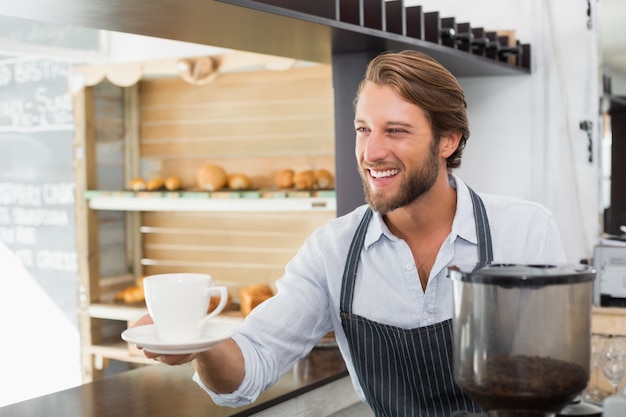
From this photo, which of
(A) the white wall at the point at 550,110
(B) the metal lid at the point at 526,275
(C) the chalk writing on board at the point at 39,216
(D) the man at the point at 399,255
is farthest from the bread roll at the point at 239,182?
(B) the metal lid at the point at 526,275

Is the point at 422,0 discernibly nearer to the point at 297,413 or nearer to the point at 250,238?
the point at 250,238

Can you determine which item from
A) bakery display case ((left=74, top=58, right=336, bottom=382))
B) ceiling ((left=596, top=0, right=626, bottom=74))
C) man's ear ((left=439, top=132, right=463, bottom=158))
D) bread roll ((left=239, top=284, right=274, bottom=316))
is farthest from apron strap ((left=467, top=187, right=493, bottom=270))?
bread roll ((left=239, top=284, right=274, bottom=316))

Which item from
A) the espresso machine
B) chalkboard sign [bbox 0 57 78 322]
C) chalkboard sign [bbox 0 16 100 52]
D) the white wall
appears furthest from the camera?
chalkboard sign [bbox 0 57 78 322]

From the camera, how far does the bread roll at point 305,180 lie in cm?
408

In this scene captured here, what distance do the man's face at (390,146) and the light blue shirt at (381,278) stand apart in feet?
0.53

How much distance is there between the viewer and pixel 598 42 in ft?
12.0

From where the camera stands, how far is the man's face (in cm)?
182

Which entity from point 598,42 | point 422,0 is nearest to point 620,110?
point 598,42

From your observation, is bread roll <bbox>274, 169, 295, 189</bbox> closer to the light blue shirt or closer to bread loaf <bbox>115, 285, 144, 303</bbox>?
bread loaf <bbox>115, 285, 144, 303</bbox>

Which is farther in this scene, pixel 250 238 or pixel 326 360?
pixel 250 238

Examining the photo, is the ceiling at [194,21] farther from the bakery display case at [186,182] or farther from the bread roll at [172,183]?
the bread roll at [172,183]

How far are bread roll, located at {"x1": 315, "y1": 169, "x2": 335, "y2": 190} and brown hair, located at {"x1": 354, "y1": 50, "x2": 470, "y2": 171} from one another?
7.10 ft

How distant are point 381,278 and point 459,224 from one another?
228 mm

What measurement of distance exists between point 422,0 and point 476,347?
285 cm
